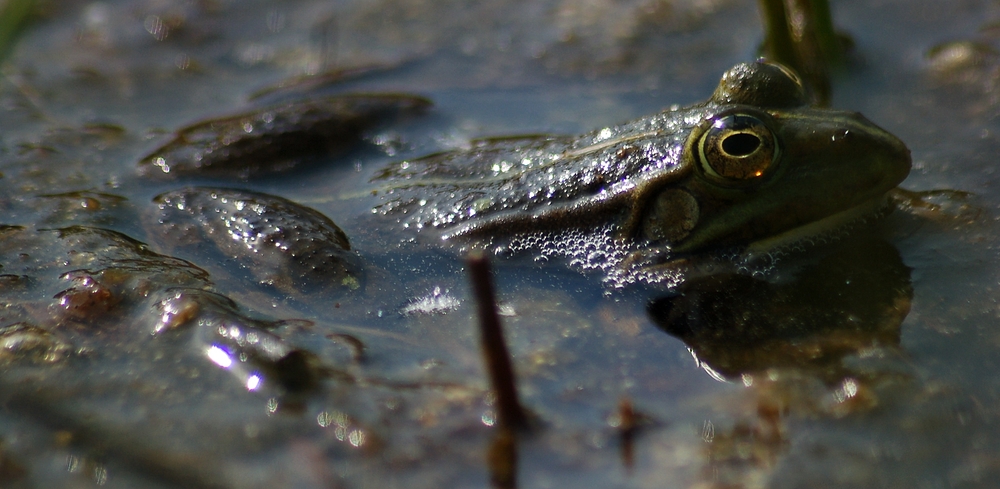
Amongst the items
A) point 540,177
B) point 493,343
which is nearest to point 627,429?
point 493,343

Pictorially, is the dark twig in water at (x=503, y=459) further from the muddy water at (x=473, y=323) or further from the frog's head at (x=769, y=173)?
the frog's head at (x=769, y=173)

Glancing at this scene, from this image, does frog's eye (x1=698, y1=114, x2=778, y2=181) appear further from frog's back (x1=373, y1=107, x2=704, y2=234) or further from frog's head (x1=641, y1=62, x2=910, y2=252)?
frog's back (x1=373, y1=107, x2=704, y2=234)

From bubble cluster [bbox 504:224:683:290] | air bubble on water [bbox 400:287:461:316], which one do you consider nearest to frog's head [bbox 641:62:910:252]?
bubble cluster [bbox 504:224:683:290]

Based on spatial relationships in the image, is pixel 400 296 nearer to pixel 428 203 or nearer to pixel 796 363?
pixel 428 203

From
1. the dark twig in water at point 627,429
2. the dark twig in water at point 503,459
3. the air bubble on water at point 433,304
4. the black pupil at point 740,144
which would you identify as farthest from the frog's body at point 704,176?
the dark twig in water at point 503,459

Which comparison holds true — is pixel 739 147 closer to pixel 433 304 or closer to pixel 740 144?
pixel 740 144
